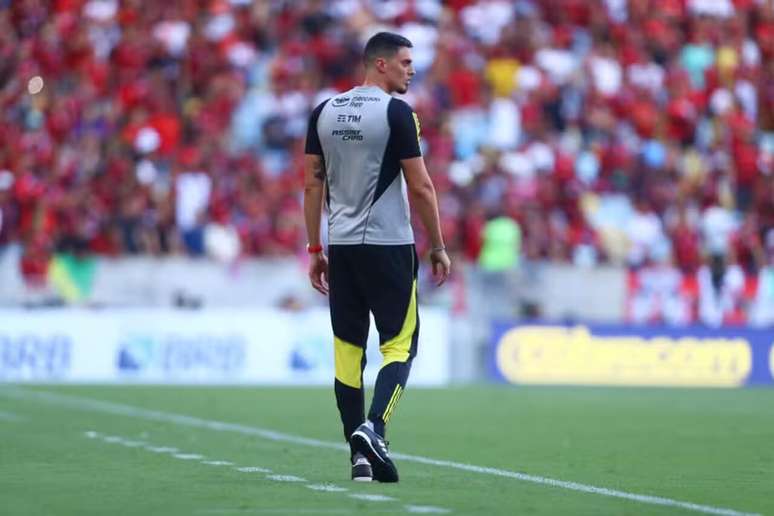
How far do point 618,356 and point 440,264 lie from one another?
1554cm

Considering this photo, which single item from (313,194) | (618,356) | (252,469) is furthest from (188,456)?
(618,356)

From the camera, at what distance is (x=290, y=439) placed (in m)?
12.4

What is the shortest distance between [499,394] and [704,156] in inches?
344

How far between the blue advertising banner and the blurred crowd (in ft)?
4.25

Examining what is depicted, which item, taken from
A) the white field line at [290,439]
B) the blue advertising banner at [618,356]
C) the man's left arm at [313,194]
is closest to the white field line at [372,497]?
the white field line at [290,439]

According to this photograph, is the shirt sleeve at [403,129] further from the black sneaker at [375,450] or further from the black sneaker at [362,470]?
the black sneaker at [362,470]

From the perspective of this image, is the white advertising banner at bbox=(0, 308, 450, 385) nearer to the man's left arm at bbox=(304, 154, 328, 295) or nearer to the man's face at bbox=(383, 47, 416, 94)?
the man's left arm at bbox=(304, 154, 328, 295)

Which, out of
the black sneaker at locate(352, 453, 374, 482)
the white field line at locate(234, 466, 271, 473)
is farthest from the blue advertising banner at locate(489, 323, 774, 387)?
the black sneaker at locate(352, 453, 374, 482)

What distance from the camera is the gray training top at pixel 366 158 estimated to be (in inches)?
345

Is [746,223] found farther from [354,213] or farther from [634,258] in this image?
[354,213]

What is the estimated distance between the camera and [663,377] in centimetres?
2402

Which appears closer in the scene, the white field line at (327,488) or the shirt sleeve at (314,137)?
the white field line at (327,488)

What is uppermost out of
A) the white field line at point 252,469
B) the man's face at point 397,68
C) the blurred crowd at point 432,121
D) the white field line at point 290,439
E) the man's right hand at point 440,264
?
the blurred crowd at point 432,121

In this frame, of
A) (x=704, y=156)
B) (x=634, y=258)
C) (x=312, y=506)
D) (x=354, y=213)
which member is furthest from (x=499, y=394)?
(x=312, y=506)
